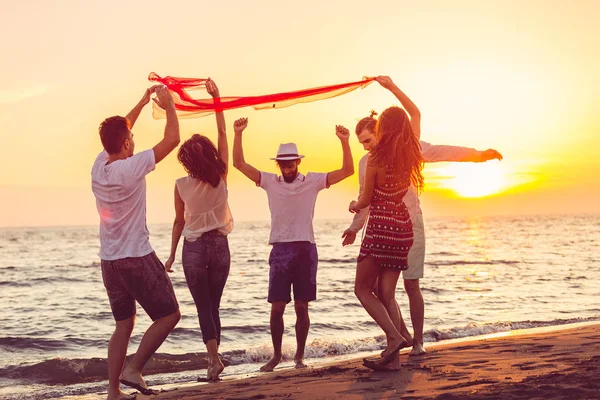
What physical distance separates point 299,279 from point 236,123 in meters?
1.71

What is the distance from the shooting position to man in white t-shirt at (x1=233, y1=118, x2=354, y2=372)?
7445 millimetres

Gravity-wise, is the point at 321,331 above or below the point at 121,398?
below

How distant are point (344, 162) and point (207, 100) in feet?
5.79

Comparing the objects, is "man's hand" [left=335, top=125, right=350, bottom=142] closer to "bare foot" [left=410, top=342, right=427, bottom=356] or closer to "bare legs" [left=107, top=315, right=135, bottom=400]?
"bare foot" [left=410, top=342, right=427, bottom=356]

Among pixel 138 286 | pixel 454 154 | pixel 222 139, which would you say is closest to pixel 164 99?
pixel 138 286

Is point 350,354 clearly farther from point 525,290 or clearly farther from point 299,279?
point 525,290

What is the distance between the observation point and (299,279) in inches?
298

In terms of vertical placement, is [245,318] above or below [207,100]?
below

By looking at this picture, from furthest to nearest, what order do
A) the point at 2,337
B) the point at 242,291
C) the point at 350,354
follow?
the point at 242,291 → the point at 2,337 → the point at 350,354

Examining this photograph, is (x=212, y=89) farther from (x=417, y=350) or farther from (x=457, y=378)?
(x=457, y=378)

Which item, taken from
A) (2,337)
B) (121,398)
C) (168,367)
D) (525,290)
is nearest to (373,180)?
(121,398)

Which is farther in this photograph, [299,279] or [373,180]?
[299,279]

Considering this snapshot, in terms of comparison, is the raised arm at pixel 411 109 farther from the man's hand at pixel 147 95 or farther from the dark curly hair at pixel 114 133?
the dark curly hair at pixel 114 133

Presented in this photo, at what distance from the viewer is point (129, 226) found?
550 centimetres
